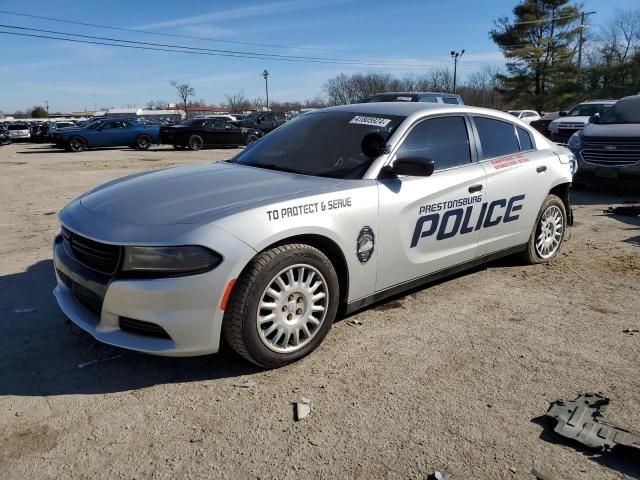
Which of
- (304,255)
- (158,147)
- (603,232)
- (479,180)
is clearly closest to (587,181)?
(603,232)

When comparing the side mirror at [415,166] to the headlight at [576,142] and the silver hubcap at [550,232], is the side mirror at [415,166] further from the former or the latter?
the headlight at [576,142]

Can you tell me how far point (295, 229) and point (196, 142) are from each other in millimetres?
20478

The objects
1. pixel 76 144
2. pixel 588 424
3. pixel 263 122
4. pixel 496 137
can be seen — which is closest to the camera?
pixel 588 424

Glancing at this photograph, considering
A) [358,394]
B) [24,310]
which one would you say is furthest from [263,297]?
[24,310]

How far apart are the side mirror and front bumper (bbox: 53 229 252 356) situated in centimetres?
142

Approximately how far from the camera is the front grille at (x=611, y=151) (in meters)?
8.57

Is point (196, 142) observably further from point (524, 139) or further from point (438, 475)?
point (438, 475)

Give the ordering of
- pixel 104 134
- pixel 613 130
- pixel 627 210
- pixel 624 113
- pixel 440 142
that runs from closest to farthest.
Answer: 1. pixel 440 142
2. pixel 627 210
3. pixel 613 130
4. pixel 624 113
5. pixel 104 134

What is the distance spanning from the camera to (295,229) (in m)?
3.07

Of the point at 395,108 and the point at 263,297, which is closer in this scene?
the point at 263,297

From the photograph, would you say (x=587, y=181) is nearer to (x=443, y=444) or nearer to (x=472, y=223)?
(x=472, y=223)

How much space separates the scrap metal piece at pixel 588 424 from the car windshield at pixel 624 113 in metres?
8.34

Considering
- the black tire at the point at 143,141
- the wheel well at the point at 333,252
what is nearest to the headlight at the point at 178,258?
the wheel well at the point at 333,252

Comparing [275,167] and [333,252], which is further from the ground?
[275,167]
